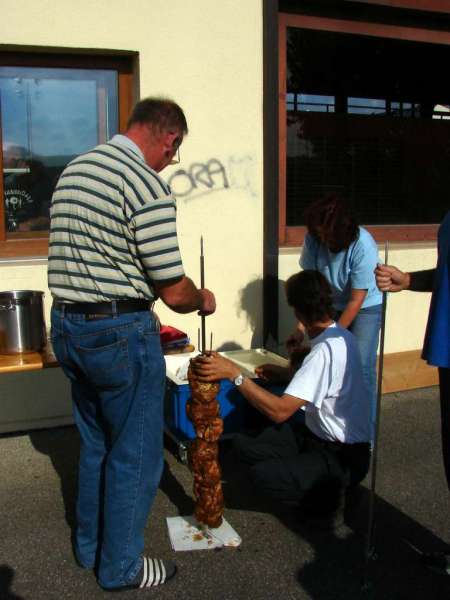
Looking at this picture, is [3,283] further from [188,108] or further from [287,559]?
[287,559]

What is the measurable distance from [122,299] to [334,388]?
1.14 metres

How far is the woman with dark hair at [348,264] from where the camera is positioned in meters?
3.79

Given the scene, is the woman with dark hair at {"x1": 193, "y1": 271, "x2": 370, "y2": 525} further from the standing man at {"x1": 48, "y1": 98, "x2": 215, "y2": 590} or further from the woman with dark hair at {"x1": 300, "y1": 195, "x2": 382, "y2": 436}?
the woman with dark hair at {"x1": 300, "y1": 195, "x2": 382, "y2": 436}

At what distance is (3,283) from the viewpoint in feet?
14.0

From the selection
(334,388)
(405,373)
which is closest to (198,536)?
(334,388)

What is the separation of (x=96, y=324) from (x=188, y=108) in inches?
101

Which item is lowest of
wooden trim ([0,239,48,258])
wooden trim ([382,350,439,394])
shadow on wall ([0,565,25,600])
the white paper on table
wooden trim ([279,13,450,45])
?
shadow on wall ([0,565,25,600])

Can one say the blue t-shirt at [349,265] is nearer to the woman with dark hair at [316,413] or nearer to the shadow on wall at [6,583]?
the woman with dark hair at [316,413]

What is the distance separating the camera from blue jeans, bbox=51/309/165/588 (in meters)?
2.51

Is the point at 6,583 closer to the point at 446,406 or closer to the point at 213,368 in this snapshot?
the point at 213,368

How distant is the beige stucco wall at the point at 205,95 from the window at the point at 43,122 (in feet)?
0.73

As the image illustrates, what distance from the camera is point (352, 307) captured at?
12.6ft

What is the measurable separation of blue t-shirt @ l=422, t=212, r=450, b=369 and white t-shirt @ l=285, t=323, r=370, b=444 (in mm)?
454

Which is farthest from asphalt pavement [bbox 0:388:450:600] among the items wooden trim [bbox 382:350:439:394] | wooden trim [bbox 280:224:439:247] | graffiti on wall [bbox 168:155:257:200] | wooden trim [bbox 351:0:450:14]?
wooden trim [bbox 351:0:450:14]
